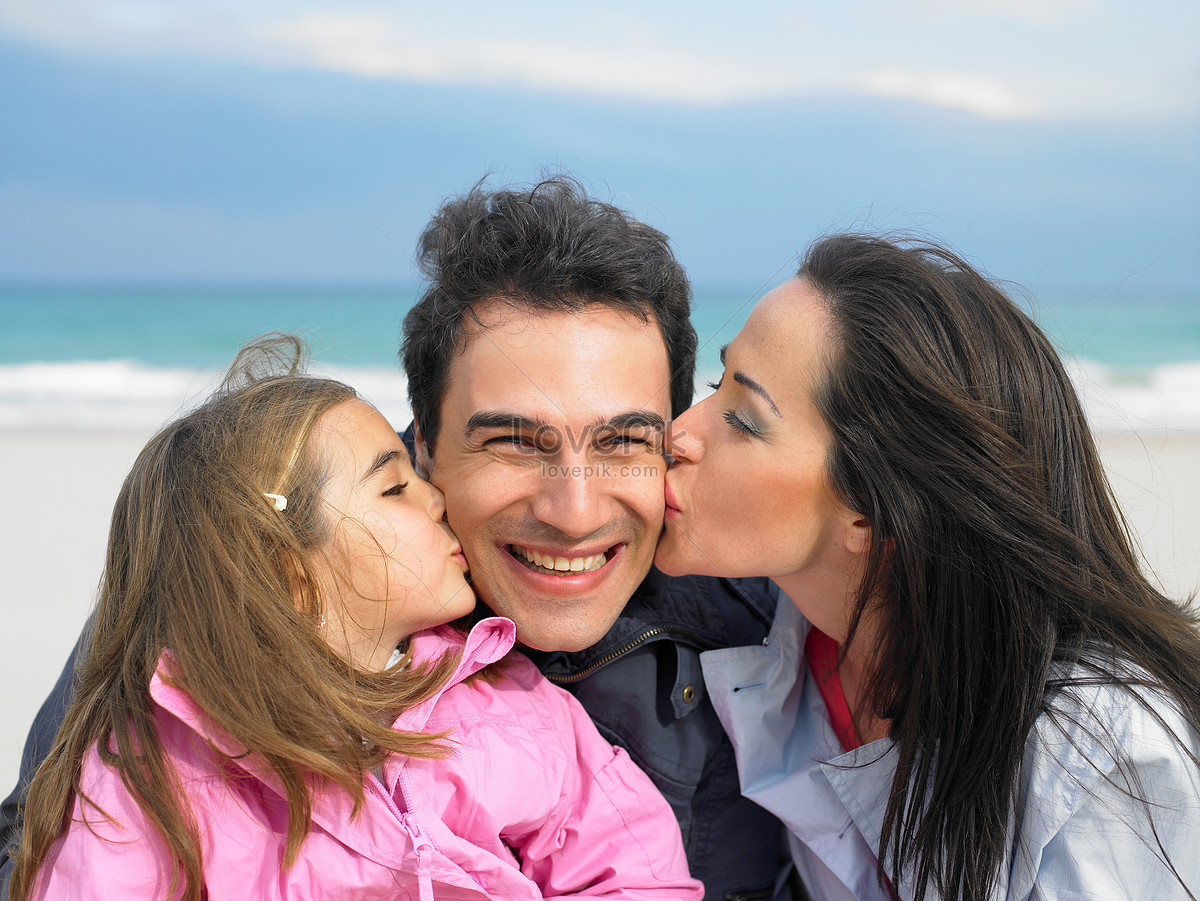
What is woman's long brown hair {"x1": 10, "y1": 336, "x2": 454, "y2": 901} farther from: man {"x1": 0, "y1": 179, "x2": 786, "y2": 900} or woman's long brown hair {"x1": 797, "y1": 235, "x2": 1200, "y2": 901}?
woman's long brown hair {"x1": 797, "y1": 235, "x2": 1200, "y2": 901}

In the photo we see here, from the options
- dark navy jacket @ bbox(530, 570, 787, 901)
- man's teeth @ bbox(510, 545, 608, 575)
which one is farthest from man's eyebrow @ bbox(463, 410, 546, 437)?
dark navy jacket @ bbox(530, 570, 787, 901)

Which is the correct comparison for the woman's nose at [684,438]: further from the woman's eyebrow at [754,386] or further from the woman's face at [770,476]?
the woman's eyebrow at [754,386]

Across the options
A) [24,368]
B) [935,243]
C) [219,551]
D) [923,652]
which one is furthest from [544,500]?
[24,368]

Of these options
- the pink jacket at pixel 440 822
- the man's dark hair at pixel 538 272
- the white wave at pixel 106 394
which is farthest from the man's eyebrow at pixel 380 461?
the white wave at pixel 106 394

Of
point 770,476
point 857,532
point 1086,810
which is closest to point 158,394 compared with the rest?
point 770,476

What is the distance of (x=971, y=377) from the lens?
2086mm

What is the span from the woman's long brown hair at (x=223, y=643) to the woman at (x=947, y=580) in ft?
3.30

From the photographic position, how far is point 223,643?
1882mm

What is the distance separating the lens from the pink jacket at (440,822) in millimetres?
1809

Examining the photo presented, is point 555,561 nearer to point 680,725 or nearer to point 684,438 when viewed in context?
point 684,438

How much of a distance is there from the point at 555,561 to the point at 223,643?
88 centimetres

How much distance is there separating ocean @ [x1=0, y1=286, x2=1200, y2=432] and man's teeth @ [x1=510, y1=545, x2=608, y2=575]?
537 centimetres

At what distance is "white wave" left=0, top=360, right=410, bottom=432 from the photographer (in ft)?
35.1

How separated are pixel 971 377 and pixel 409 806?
1677mm
